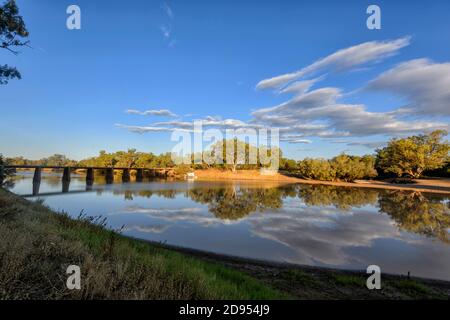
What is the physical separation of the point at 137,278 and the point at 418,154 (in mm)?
57173

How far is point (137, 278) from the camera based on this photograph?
4109 mm

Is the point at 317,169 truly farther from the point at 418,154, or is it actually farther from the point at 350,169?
the point at 418,154

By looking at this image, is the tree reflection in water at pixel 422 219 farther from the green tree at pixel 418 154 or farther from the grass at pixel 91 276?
the green tree at pixel 418 154

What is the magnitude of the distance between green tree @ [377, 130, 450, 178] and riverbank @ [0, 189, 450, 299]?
51.7m

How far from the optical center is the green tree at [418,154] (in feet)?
163

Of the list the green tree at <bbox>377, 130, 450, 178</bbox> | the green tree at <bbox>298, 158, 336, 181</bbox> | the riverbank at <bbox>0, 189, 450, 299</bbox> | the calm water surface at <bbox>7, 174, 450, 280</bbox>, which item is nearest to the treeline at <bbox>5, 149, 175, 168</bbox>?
the green tree at <bbox>298, 158, 336, 181</bbox>

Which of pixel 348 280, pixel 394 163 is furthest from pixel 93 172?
pixel 348 280

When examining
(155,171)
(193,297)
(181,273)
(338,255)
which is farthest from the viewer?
(155,171)

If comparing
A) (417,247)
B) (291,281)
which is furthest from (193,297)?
(417,247)

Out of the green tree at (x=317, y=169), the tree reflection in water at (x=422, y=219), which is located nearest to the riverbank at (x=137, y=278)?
the tree reflection in water at (x=422, y=219)

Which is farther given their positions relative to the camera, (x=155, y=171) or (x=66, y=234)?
(x=155, y=171)
